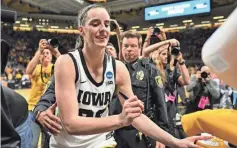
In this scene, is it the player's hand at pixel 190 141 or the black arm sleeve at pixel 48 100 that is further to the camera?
the black arm sleeve at pixel 48 100

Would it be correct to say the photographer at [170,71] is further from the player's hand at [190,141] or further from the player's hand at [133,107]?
the player's hand at [133,107]

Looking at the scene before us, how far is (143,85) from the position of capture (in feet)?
9.46

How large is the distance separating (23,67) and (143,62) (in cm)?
2481

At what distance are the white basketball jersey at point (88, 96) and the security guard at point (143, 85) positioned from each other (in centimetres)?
77

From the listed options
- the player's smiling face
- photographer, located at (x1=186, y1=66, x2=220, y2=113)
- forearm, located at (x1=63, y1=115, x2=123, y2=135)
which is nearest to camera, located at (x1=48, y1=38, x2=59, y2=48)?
the player's smiling face

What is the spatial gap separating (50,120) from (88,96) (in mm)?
246

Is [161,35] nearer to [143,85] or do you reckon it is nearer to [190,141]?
[143,85]

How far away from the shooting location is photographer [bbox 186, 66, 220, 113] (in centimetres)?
458

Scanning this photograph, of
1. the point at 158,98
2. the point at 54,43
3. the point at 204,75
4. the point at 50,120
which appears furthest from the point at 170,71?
the point at 50,120

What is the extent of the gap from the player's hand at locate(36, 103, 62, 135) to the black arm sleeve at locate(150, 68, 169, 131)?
1.17 meters

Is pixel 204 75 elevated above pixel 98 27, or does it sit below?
below

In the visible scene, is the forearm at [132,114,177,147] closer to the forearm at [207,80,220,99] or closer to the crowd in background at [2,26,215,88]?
the forearm at [207,80,220,99]

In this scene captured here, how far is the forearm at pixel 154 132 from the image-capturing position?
5.98 ft

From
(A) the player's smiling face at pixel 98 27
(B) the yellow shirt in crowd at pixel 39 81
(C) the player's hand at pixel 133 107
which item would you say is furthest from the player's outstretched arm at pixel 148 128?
(B) the yellow shirt in crowd at pixel 39 81
